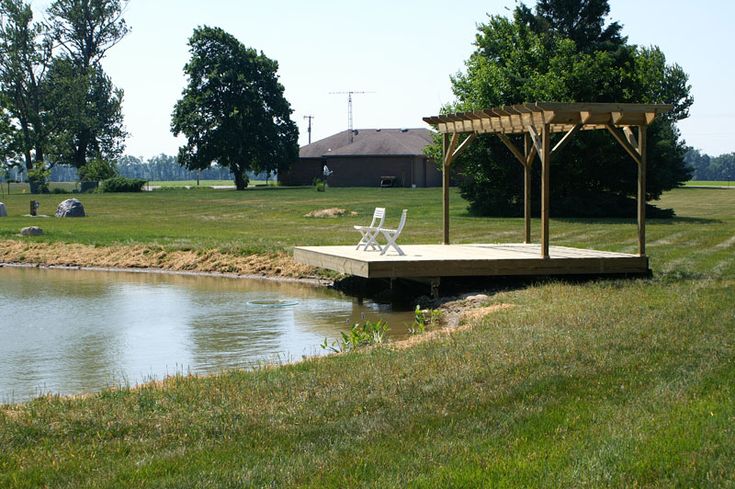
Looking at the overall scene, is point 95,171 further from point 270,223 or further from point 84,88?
point 270,223

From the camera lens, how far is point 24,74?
69000 mm

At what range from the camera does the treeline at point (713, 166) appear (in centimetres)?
17812

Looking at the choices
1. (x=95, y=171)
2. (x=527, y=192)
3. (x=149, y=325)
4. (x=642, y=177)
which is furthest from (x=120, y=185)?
(x=642, y=177)

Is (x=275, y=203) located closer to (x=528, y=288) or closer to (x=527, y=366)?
(x=528, y=288)

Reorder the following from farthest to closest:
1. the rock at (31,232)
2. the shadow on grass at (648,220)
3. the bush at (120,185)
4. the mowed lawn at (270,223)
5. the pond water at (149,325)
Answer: the bush at (120,185) < the shadow on grass at (648,220) < the rock at (31,232) < the mowed lawn at (270,223) < the pond water at (149,325)

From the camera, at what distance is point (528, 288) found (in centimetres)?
1708

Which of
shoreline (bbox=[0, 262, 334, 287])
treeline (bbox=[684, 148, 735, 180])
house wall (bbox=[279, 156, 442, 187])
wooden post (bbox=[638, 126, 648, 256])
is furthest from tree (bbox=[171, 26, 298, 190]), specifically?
treeline (bbox=[684, 148, 735, 180])

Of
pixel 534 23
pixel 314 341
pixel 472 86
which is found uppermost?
pixel 534 23

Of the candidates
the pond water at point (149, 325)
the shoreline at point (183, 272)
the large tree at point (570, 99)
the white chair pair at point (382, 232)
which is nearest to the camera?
the pond water at point (149, 325)

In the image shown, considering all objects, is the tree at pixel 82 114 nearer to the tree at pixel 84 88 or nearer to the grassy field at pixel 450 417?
the tree at pixel 84 88

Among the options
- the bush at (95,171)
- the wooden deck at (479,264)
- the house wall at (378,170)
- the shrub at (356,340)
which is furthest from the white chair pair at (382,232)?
the house wall at (378,170)

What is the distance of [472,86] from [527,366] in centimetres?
3307

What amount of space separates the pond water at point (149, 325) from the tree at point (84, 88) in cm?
4825

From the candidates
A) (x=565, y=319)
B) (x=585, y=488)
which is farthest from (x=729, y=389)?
(x=565, y=319)
